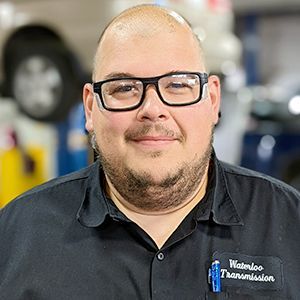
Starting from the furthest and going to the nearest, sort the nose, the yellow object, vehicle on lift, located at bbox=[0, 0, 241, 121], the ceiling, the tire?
the ceiling, the yellow object, the tire, vehicle on lift, located at bbox=[0, 0, 241, 121], the nose

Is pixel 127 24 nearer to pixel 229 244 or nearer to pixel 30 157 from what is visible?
pixel 229 244

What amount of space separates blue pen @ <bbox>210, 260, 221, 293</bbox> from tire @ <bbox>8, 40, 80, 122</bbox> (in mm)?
3296

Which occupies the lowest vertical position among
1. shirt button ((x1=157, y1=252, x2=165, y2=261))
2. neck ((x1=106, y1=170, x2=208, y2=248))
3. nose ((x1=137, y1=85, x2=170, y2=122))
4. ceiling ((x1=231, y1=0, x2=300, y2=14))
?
shirt button ((x1=157, y1=252, x2=165, y2=261))

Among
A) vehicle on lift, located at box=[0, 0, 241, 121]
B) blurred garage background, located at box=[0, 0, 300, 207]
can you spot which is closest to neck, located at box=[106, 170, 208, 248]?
blurred garage background, located at box=[0, 0, 300, 207]

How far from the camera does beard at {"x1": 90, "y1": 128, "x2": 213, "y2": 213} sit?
5.03ft

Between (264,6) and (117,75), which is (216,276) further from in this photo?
(264,6)

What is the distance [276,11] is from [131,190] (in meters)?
10.8

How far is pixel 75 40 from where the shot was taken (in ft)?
15.2

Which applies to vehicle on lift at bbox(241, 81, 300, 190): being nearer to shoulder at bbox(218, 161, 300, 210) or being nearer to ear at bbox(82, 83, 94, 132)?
shoulder at bbox(218, 161, 300, 210)

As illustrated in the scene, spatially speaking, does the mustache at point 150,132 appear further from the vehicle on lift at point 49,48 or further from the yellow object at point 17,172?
the yellow object at point 17,172

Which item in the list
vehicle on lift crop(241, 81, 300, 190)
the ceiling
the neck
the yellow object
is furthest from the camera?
the ceiling

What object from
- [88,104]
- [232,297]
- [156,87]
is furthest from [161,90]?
[232,297]

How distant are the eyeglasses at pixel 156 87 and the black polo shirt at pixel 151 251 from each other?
252mm

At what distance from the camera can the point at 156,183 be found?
153 cm
